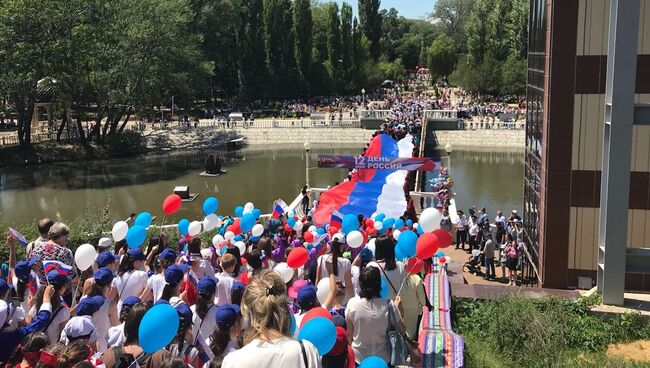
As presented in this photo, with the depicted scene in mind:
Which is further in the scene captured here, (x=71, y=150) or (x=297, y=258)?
(x=71, y=150)

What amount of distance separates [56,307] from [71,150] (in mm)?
37551

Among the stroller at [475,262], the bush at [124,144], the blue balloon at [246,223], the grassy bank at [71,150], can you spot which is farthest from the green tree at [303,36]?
the blue balloon at [246,223]

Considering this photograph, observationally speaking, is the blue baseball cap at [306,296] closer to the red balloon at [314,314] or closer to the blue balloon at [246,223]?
the red balloon at [314,314]

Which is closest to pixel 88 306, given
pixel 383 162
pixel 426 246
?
pixel 426 246

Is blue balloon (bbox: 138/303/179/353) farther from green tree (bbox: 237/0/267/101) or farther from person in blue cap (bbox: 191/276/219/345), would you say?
green tree (bbox: 237/0/267/101)

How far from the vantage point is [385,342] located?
580 cm

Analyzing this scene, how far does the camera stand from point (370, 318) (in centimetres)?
567

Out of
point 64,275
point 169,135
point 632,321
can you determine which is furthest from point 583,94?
point 169,135

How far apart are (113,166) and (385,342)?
118ft

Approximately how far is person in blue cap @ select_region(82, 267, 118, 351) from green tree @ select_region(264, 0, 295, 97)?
2316 inches

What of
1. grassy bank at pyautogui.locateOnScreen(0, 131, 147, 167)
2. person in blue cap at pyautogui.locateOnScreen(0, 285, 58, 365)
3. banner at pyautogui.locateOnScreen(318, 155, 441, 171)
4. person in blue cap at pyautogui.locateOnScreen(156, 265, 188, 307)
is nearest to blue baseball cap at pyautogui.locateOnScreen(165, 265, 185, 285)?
person in blue cap at pyautogui.locateOnScreen(156, 265, 188, 307)

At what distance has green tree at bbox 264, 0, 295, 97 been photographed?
206 ft

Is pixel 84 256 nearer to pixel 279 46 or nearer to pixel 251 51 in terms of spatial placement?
pixel 251 51

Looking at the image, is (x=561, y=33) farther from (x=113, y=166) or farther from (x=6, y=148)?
(x=6, y=148)
